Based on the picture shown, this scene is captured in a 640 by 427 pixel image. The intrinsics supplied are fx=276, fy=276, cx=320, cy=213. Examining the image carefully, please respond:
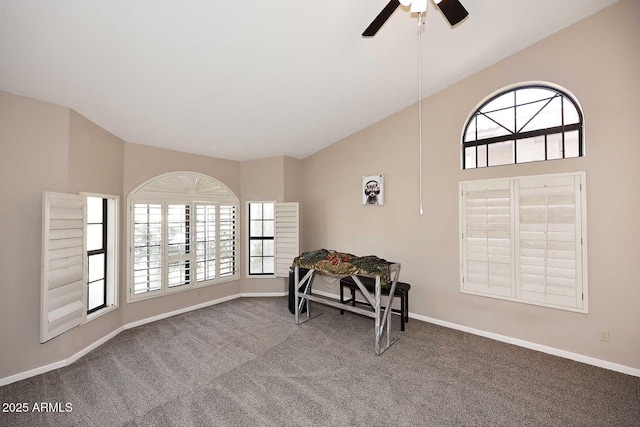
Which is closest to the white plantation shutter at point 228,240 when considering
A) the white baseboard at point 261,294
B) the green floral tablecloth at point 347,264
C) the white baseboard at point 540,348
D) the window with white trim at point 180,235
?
the window with white trim at point 180,235

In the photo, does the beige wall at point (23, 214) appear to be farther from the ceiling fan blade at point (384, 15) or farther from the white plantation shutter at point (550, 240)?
the white plantation shutter at point (550, 240)

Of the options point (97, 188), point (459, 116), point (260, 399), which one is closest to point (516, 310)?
point (459, 116)

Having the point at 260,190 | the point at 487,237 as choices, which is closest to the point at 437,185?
the point at 487,237

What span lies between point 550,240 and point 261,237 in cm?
453

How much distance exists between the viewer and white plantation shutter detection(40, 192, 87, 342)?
2.73 metres

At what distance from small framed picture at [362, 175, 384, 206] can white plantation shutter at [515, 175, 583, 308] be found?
6.20ft

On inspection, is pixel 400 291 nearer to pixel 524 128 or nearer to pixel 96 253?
pixel 524 128

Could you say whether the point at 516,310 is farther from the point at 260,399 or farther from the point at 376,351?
the point at 260,399

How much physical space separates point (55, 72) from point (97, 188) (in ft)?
4.84

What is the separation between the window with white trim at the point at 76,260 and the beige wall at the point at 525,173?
3571mm

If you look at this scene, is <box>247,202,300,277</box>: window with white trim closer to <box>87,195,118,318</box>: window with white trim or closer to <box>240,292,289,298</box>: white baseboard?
<box>240,292,289,298</box>: white baseboard

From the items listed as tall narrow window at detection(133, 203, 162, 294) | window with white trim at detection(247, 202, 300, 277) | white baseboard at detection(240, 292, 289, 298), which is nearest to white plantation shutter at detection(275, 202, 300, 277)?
window with white trim at detection(247, 202, 300, 277)

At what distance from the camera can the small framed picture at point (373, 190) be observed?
4.68m

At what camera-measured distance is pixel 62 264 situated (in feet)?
9.53
